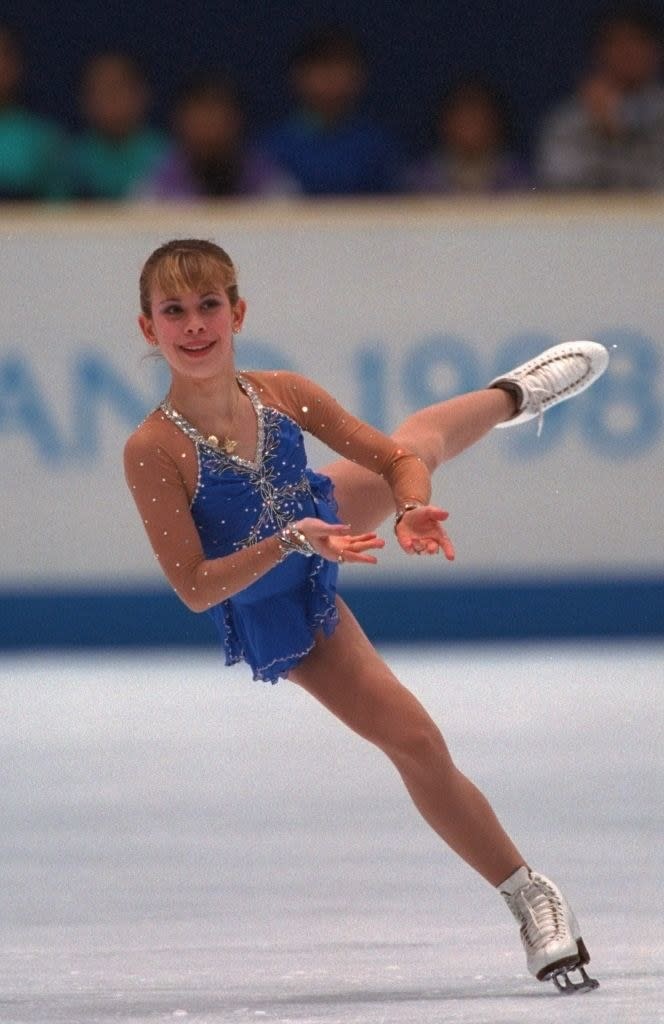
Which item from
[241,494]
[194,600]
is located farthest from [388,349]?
[194,600]

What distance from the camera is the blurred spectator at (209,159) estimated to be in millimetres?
6711

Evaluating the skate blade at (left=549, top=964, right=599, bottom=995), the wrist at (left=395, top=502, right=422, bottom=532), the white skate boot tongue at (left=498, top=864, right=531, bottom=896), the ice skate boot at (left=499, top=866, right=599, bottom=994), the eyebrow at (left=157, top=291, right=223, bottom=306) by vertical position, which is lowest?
the skate blade at (left=549, top=964, right=599, bottom=995)

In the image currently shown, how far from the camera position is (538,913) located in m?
3.05

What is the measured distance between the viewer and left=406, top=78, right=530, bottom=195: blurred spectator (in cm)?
684

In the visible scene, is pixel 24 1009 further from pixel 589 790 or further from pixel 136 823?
pixel 589 790

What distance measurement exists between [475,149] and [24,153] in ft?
5.25

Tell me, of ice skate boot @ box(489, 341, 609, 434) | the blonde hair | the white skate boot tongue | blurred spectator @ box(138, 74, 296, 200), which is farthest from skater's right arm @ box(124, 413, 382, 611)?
blurred spectator @ box(138, 74, 296, 200)

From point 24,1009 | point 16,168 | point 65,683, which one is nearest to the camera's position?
point 24,1009

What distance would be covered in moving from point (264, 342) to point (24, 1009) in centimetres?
374

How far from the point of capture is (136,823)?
4.21m

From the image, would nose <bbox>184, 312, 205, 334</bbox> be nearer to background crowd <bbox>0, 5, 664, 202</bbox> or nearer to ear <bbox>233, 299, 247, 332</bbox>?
ear <bbox>233, 299, 247, 332</bbox>

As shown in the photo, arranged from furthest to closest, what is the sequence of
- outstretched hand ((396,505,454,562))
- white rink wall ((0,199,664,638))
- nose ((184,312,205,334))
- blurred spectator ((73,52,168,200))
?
blurred spectator ((73,52,168,200)) → white rink wall ((0,199,664,638)) → nose ((184,312,205,334)) → outstretched hand ((396,505,454,562))

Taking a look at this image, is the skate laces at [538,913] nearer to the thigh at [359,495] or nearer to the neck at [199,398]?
the thigh at [359,495]

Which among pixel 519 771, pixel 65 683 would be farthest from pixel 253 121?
pixel 519 771
